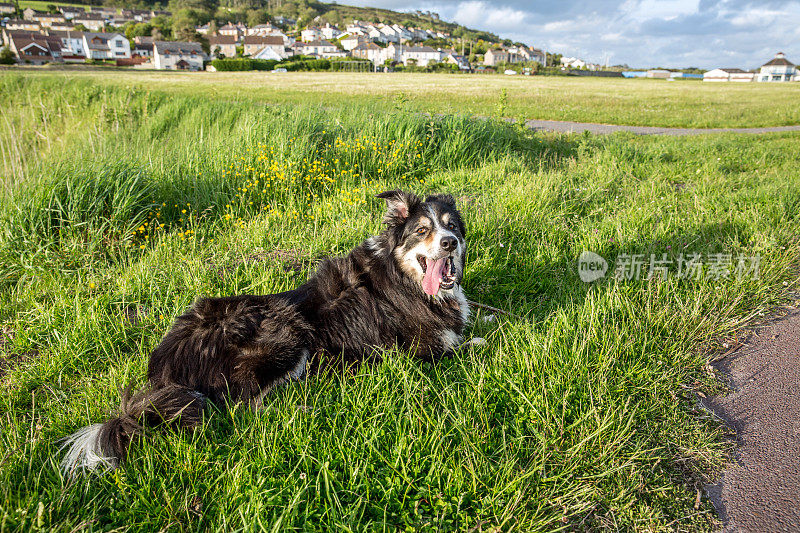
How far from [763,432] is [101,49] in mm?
125173

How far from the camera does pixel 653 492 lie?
238 centimetres

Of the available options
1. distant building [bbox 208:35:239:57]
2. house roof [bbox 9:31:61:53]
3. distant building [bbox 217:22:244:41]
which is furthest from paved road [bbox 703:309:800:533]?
distant building [bbox 217:22:244:41]

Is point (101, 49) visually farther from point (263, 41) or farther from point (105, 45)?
point (263, 41)

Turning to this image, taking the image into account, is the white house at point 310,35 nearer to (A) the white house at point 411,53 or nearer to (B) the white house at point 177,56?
(A) the white house at point 411,53

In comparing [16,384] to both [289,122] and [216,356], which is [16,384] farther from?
[289,122]

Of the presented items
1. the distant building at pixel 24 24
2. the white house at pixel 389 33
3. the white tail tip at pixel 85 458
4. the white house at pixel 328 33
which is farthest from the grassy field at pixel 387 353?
the white house at pixel 389 33

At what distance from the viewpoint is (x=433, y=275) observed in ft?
11.2

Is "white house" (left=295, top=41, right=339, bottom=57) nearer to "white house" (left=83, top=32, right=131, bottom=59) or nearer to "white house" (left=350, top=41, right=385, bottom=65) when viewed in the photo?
"white house" (left=350, top=41, right=385, bottom=65)

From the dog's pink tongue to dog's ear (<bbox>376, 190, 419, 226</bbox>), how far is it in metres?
0.41

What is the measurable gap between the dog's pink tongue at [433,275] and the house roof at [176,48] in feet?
340

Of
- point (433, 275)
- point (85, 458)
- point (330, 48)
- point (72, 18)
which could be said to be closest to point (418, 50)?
point (330, 48)

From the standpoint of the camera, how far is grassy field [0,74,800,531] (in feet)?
7.38

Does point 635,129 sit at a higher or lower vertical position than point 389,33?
lower

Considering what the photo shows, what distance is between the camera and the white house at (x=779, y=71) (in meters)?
106
